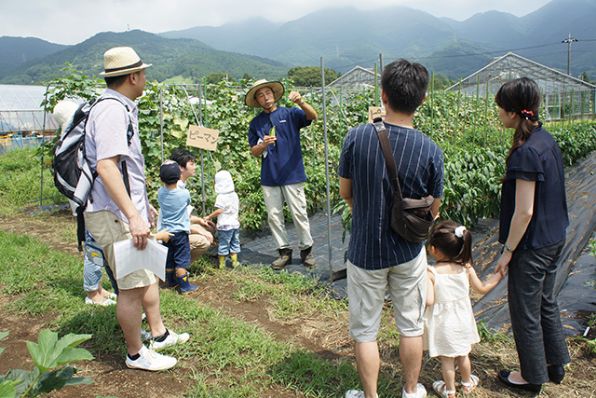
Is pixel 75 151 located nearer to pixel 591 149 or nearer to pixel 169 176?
pixel 169 176

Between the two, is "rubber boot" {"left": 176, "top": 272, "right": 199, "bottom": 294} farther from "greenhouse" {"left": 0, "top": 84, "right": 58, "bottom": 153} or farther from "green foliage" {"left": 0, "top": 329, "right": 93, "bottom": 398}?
"greenhouse" {"left": 0, "top": 84, "right": 58, "bottom": 153}

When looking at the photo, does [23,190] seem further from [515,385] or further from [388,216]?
[515,385]

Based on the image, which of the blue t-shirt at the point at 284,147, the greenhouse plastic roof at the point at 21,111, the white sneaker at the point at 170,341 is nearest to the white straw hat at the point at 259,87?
the blue t-shirt at the point at 284,147

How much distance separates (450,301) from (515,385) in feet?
2.02

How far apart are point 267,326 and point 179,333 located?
626 millimetres

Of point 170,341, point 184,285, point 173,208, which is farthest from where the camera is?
point 184,285

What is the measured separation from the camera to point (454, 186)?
4.64 m

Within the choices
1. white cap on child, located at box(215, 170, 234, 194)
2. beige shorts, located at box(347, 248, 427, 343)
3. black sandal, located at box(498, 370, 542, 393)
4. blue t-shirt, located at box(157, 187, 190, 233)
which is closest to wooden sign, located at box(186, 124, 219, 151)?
white cap on child, located at box(215, 170, 234, 194)

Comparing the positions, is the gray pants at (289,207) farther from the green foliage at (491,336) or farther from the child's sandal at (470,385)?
the child's sandal at (470,385)

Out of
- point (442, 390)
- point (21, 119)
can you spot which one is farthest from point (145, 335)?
point (21, 119)

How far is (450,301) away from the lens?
2.40 metres

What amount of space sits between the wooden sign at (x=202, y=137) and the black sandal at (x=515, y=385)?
3.11 m

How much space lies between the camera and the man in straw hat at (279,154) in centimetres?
432

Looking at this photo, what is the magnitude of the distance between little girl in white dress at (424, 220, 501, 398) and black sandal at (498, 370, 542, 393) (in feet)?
0.86
